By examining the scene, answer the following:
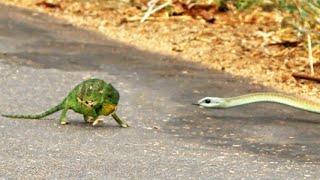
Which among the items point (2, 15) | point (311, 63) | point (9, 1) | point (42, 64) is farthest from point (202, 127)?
point (9, 1)

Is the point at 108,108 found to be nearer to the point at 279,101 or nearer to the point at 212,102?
the point at 212,102

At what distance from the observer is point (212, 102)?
9500 millimetres

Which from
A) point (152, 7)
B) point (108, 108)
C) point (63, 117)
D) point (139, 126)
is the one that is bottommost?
point (139, 126)

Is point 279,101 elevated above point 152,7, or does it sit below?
below

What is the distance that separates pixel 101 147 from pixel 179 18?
6.15m

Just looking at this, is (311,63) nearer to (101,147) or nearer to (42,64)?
(42,64)

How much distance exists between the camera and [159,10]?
1414 cm

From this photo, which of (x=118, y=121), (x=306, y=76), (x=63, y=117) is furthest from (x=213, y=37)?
(x=63, y=117)

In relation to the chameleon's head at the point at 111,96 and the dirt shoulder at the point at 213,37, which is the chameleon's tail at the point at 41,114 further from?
the dirt shoulder at the point at 213,37

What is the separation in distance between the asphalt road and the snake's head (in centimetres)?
7

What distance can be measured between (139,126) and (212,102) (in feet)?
2.94

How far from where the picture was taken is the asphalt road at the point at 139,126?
722 centimetres

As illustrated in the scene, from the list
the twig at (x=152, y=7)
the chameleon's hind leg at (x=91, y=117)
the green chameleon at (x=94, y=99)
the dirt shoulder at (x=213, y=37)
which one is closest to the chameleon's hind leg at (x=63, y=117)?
the green chameleon at (x=94, y=99)

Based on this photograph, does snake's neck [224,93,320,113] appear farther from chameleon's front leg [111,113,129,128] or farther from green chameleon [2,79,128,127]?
green chameleon [2,79,128,127]
